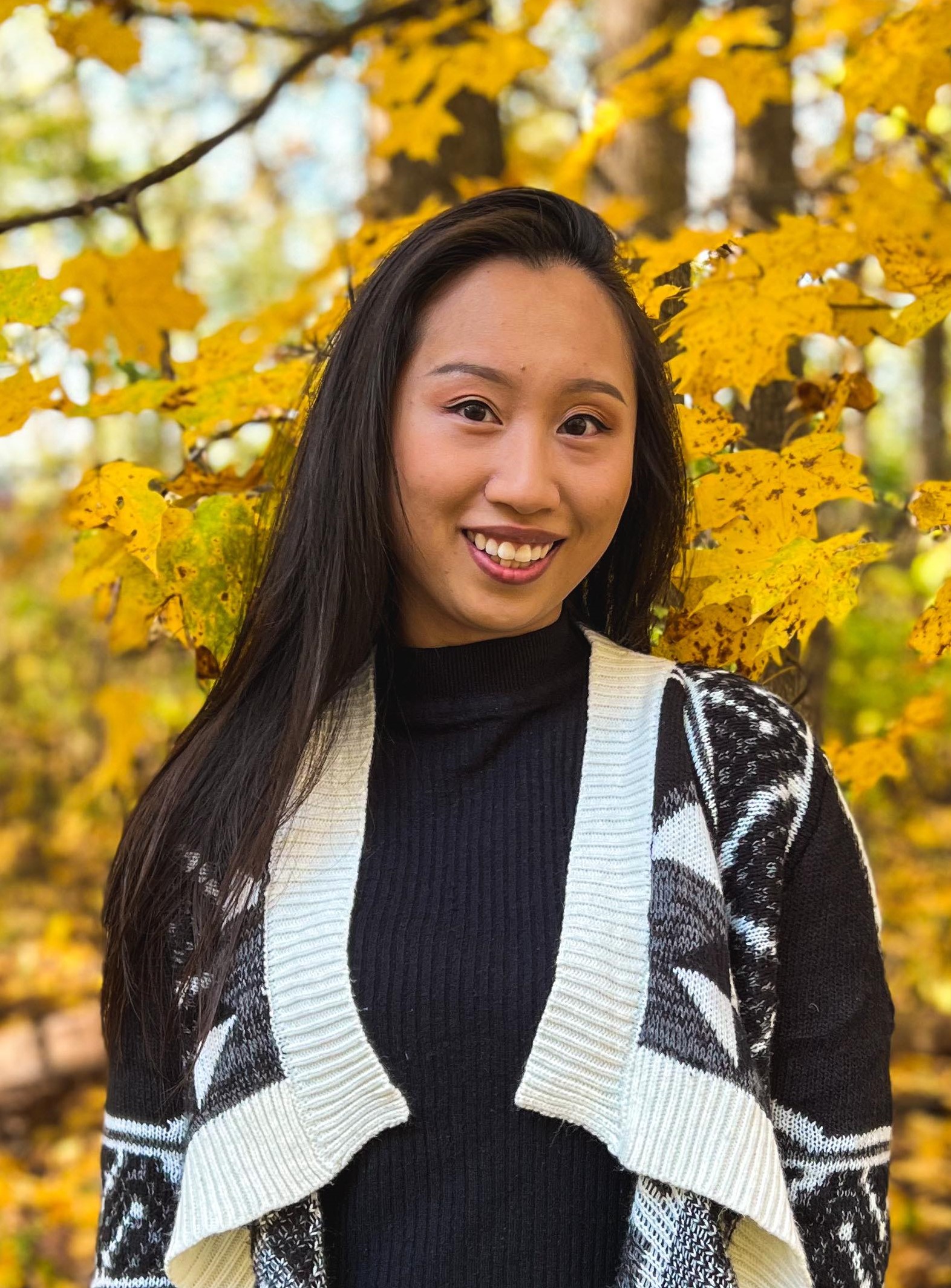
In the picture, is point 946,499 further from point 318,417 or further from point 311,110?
point 311,110

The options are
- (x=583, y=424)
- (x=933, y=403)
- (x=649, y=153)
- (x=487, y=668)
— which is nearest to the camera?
(x=583, y=424)

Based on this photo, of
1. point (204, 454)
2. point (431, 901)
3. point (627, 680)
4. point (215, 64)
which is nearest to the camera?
point (431, 901)

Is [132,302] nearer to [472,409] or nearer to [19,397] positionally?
[19,397]

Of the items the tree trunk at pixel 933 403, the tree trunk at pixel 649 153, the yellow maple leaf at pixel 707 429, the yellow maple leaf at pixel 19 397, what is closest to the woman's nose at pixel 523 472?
the yellow maple leaf at pixel 707 429

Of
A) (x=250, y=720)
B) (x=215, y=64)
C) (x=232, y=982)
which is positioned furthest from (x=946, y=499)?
(x=215, y=64)

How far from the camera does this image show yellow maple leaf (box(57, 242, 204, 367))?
200 cm

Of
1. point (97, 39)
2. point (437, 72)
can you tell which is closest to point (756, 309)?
point (97, 39)

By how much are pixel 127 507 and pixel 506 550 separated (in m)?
0.52

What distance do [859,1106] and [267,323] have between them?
2066 mm

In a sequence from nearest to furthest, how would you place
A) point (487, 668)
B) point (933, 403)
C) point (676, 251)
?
A: point (487, 668), point (676, 251), point (933, 403)

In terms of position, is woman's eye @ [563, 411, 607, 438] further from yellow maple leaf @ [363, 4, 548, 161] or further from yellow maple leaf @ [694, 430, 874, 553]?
yellow maple leaf @ [363, 4, 548, 161]

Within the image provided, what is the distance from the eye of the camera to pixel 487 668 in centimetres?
155

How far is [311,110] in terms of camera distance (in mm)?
6969

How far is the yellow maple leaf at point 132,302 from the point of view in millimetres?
2002
